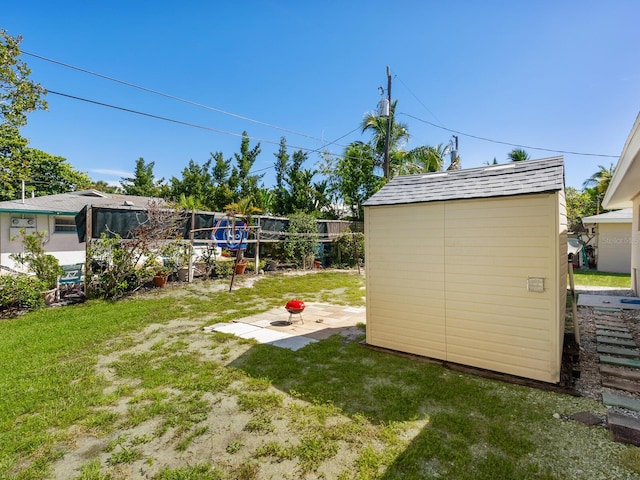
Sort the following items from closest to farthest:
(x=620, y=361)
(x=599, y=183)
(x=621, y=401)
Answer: (x=621, y=401), (x=620, y=361), (x=599, y=183)

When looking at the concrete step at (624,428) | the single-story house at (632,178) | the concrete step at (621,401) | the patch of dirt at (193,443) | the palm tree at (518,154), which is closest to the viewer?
the patch of dirt at (193,443)

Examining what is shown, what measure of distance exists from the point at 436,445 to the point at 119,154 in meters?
29.1

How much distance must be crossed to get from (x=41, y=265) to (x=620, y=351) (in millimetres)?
10908

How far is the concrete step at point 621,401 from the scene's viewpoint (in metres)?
2.93

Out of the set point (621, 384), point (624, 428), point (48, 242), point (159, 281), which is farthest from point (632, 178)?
point (48, 242)

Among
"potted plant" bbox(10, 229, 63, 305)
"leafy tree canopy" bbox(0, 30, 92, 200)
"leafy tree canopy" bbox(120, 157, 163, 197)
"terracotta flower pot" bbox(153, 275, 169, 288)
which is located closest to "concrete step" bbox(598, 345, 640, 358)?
"terracotta flower pot" bbox(153, 275, 169, 288)

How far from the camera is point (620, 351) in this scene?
4320 millimetres

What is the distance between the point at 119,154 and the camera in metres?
24.4

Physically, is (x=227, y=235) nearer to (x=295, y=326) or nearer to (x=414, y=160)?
(x=295, y=326)

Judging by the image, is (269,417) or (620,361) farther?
(620,361)

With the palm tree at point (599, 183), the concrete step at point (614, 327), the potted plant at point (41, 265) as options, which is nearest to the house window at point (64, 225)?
the potted plant at point (41, 265)

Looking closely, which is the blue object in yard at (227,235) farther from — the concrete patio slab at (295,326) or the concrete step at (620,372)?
the concrete step at (620,372)

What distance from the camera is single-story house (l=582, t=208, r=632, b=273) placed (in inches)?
506

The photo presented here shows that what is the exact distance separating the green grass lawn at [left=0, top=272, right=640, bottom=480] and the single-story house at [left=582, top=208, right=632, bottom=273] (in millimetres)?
13984
